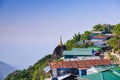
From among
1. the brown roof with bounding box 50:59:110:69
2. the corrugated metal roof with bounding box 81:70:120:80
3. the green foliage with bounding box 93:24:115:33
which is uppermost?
the green foliage with bounding box 93:24:115:33

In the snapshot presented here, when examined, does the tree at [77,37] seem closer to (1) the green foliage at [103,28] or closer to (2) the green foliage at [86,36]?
(2) the green foliage at [86,36]

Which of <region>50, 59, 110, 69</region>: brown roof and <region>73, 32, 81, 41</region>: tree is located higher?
<region>73, 32, 81, 41</region>: tree

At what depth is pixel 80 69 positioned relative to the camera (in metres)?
10.9

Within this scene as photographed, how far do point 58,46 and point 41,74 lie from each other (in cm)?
392

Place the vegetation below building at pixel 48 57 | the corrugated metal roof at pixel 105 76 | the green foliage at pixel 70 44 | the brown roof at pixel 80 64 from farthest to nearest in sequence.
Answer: the green foliage at pixel 70 44, the vegetation below building at pixel 48 57, the brown roof at pixel 80 64, the corrugated metal roof at pixel 105 76

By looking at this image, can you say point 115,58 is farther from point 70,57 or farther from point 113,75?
point 113,75

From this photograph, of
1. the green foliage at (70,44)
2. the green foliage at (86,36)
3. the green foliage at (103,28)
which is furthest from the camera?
the green foliage at (103,28)

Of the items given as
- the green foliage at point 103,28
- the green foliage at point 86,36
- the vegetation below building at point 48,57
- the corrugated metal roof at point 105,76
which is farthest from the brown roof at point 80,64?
the green foliage at point 103,28

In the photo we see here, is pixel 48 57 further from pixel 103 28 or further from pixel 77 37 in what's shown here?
pixel 103 28

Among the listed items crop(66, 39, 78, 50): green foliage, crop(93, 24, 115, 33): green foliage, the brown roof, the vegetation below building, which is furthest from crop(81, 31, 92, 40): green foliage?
the brown roof

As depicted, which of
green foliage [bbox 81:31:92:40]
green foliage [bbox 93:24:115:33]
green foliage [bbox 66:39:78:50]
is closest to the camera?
green foliage [bbox 66:39:78:50]

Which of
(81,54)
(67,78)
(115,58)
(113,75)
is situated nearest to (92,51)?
(81,54)

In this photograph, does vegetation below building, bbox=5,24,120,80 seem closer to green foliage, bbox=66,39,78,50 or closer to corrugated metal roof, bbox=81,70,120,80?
green foliage, bbox=66,39,78,50

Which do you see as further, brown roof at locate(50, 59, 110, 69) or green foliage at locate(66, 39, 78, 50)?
green foliage at locate(66, 39, 78, 50)
